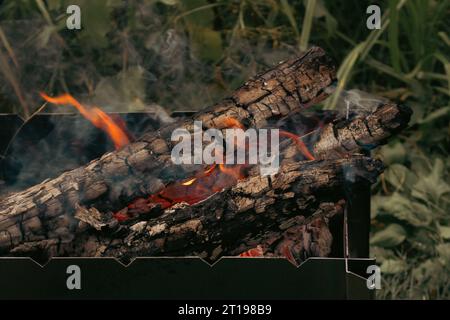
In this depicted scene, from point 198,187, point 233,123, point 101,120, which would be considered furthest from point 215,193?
point 101,120

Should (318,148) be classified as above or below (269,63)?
below

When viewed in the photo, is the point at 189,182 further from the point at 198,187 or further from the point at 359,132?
the point at 359,132

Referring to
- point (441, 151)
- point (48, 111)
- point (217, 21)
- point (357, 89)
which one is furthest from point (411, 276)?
point (48, 111)

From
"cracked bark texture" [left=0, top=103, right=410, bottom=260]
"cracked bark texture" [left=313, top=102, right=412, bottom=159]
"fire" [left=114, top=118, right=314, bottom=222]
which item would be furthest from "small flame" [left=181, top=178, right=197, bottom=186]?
"cracked bark texture" [left=313, top=102, right=412, bottom=159]

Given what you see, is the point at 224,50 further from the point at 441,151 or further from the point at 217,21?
the point at 441,151

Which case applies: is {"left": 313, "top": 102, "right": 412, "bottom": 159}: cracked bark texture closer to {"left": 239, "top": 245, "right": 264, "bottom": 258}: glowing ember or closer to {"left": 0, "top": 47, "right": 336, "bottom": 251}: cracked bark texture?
{"left": 0, "top": 47, "right": 336, "bottom": 251}: cracked bark texture

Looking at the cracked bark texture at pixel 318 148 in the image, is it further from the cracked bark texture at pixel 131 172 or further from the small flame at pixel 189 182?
the small flame at pixel 189 182

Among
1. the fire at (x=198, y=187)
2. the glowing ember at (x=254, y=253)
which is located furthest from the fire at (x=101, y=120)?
the glowing ember at (x=254, y=253)
